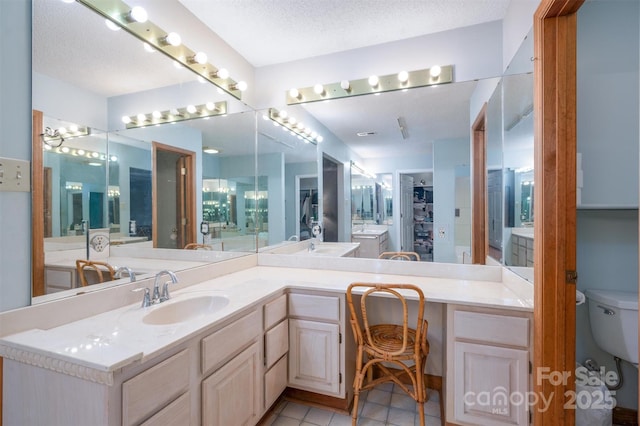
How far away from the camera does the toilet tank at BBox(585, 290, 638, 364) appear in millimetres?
1514

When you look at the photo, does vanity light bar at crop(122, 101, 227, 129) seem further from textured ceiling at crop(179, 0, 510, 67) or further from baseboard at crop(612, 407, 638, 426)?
baseboard at crop(612, 407, 638, 426)

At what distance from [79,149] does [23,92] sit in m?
0.25

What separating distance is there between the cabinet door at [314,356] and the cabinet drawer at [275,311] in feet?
0.34

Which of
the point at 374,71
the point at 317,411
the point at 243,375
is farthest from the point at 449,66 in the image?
the point at 317,411

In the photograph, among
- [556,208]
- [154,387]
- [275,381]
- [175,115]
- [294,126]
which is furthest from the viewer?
[294,126]

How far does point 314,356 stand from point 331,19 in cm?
224

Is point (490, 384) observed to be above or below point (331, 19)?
below

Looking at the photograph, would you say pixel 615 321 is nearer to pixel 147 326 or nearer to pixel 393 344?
pixel 393 344

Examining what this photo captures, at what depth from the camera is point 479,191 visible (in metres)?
1.95

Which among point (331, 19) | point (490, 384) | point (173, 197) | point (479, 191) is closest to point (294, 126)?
point (331, 19)

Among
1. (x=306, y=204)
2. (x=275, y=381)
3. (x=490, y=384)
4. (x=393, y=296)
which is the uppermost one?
(x=306, y=204)

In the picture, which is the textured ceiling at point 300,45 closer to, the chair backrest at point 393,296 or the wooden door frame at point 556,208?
the wooden door frame at point 556,208

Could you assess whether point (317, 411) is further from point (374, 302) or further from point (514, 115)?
point (514, 115)

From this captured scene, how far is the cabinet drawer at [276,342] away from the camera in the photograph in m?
1.58
